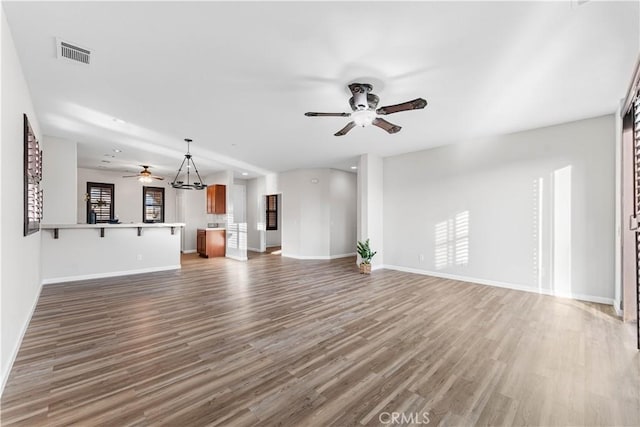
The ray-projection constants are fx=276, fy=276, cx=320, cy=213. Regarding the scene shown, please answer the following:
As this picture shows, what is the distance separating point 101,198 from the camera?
860cm

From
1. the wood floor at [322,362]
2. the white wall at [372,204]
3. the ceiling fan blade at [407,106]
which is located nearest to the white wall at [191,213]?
the wood floor at [322,362]

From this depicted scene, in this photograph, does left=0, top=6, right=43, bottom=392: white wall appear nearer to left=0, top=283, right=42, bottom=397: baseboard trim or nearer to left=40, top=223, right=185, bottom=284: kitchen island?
left=0, top=283, right=42, bottom=397: baseboard trim

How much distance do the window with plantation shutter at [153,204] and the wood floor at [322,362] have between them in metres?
5.62

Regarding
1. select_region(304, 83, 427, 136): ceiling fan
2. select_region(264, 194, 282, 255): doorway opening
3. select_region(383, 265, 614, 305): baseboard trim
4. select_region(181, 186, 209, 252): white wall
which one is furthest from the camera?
select_region(264, 194, 282, 255): doorway opening

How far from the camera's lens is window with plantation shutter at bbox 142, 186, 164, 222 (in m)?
9.41

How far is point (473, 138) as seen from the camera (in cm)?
511

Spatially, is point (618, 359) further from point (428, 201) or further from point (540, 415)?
point (428, 201)

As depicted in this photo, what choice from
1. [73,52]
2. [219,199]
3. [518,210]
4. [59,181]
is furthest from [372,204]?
[59,181]

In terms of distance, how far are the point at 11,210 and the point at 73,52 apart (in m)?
1.48

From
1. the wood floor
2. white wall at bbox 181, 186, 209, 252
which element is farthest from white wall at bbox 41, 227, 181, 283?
white wall at bbox 181, 186, 209, 252

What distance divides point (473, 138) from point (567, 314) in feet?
10.3

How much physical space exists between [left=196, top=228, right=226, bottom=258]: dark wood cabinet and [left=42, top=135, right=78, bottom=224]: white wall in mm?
3455

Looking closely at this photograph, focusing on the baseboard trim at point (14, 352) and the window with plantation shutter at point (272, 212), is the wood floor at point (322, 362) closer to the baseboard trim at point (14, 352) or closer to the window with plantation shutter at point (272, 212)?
the baseboard trim at point (14, 352)

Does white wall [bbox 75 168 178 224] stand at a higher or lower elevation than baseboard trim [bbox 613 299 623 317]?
higher
